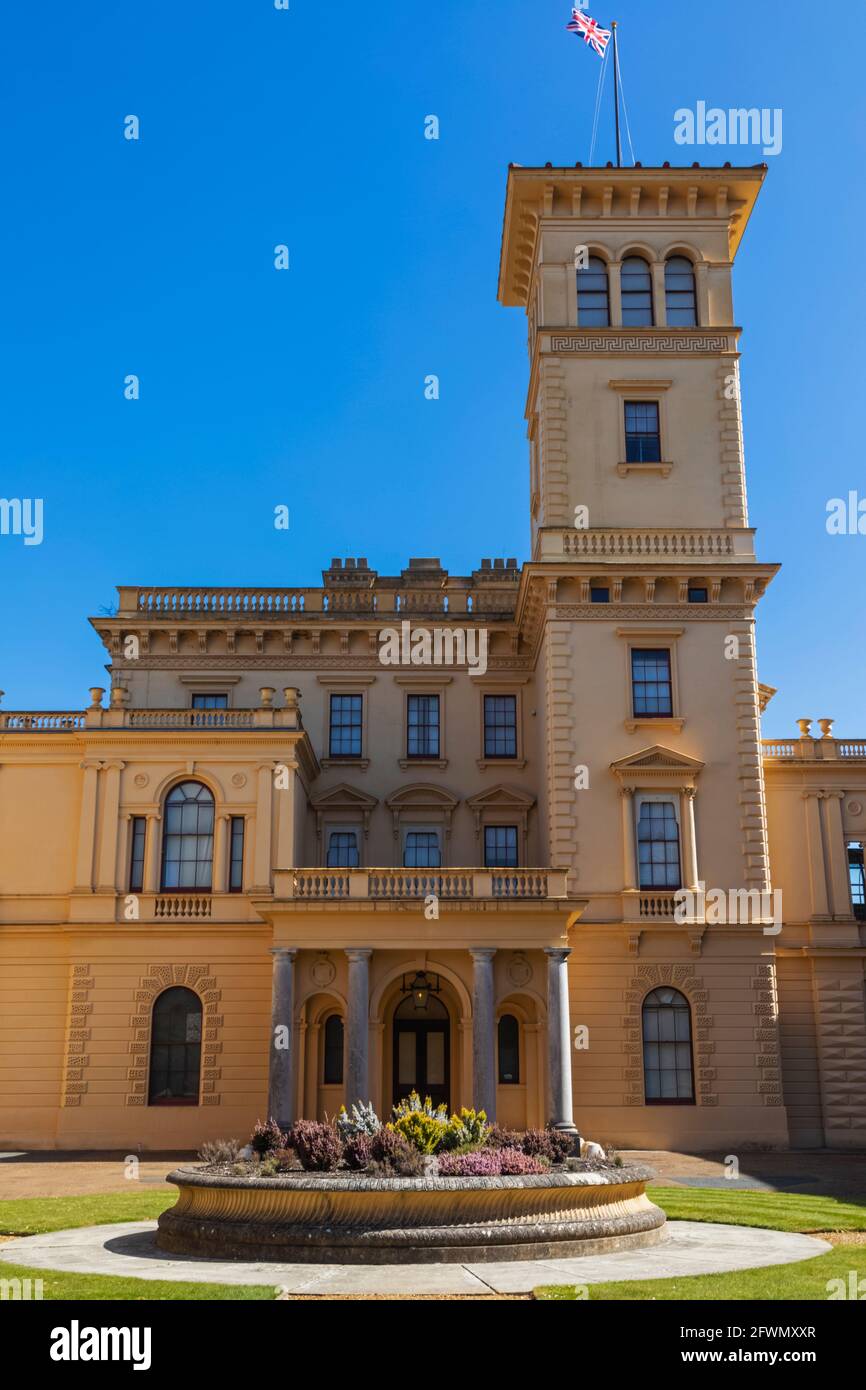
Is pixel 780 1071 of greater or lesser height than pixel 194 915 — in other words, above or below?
below

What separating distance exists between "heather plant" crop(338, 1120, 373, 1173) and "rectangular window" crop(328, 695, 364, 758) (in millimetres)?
23147

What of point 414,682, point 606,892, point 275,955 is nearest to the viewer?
point 275,955

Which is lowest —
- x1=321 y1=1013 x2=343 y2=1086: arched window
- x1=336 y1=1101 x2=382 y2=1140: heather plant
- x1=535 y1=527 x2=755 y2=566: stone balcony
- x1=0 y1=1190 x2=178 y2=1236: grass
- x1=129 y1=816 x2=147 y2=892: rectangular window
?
x1=0 y1=1190 x2=178 y2=1236: grass

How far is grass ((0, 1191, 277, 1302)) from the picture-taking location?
1259 centimetres

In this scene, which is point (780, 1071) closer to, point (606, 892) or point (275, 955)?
point (606, 892)

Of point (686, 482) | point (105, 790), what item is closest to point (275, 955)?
point (105, 790)

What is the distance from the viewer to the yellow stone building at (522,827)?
32625 mm

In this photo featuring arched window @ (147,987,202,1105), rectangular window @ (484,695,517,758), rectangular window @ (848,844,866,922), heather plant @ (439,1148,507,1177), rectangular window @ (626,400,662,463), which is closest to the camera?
heather plant @ (439,1148,507,1177)

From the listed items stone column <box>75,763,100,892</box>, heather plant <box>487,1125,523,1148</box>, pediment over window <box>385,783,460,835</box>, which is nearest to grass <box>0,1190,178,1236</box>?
heather plant <box>487,1125,523,1148</box>

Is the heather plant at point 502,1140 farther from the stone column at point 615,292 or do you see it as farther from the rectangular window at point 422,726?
the stone column at point 615,292

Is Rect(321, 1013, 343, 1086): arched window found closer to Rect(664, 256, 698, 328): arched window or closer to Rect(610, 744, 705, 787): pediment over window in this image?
Rect(610, 744, 705, 787): pediment over window

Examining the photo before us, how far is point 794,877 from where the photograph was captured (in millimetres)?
37719
